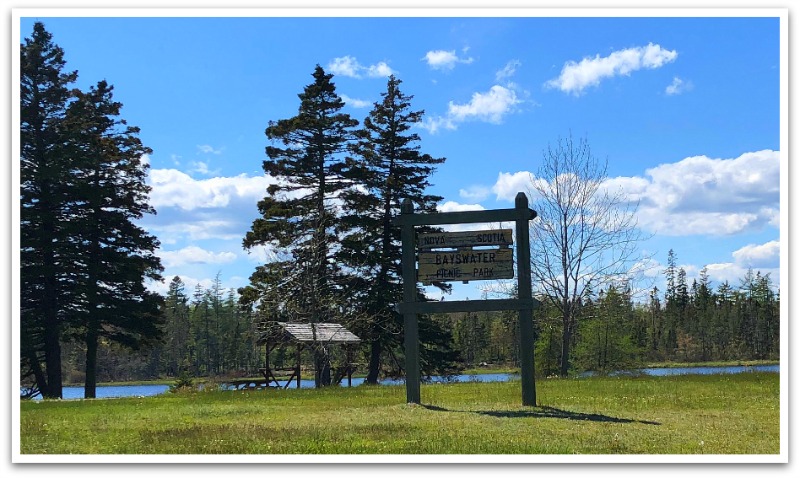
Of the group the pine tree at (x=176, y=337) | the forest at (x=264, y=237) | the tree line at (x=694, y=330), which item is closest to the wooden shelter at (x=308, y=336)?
the forest at (x=264, y=237)

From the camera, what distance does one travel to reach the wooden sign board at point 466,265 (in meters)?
14.4

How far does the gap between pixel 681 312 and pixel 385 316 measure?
8991cm

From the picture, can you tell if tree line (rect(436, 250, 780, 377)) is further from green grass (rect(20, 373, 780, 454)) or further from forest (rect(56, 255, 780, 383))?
green grass (rect(20, 373, 780, 454))

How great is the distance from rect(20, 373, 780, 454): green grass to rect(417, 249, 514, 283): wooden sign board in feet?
→ 8.38

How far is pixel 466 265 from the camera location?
14.5 metres

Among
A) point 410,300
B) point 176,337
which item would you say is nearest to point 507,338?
point 176,337

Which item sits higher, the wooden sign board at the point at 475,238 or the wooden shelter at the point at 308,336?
the wooden sign board at the point at 475,238

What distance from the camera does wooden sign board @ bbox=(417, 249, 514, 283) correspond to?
14.4 m

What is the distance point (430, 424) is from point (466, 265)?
3671 mm

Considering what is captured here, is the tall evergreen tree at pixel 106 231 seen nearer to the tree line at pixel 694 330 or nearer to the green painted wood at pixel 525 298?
the green painted wood at pixel 525 298

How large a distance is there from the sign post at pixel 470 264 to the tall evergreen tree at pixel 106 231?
63.0 feet

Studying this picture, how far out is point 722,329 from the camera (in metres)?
101
